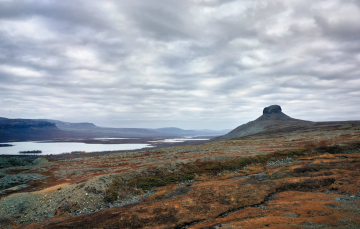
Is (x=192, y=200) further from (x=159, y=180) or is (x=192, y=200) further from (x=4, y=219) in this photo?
(x=4, y=219)

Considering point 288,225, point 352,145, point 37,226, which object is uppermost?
point 352,145

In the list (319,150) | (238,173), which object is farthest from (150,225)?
(319,150)

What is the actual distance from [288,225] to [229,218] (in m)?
6.20

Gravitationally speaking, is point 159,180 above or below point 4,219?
above

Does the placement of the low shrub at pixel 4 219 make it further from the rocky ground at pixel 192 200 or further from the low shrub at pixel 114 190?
the low shrub at pixel 114 190

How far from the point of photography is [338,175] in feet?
95.1

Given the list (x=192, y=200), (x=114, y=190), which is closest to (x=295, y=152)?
(x=192, y=200)

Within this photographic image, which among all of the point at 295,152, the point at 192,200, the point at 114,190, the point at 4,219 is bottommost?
the point at 4,219

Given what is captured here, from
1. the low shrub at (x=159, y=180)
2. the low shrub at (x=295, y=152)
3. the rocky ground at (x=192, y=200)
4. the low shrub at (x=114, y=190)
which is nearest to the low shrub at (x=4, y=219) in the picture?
the rocky ground at (x=192, y=200)

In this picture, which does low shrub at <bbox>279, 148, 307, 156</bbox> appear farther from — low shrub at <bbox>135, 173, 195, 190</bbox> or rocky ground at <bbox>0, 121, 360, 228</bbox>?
low shrub at <bbox>135, 173, 195, 190</bbox>

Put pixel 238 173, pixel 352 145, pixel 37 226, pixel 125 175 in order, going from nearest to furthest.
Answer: pixel 37 226, pixel 125 175, pixel 238 173, pixel 352 145

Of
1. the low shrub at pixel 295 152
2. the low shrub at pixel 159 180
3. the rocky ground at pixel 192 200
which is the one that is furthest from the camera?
the low shrub at pixel 295 152

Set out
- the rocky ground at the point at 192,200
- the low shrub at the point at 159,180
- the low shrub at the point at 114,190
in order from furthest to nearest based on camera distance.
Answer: the low shrub at the point at 159,180 → the low shrub at the point at 114,190 → the rocky ground at the point at 192,200

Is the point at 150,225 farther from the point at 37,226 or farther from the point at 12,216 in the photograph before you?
the point at 12,216
